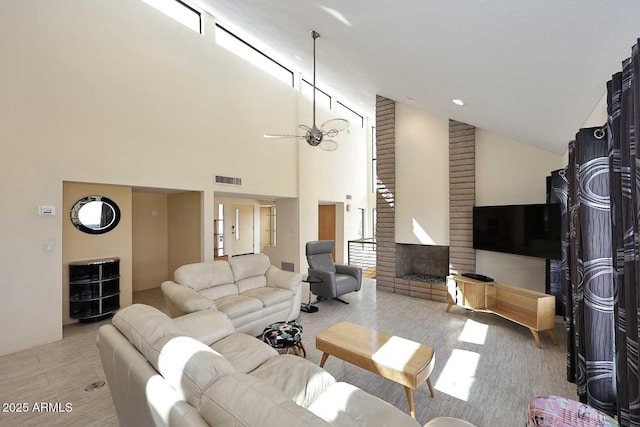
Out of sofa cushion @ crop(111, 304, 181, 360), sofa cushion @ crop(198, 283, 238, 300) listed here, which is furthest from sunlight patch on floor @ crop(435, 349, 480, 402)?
sofa cushion @ crop(198, 283, 238, 300)

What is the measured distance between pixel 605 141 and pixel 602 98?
19.7 inches

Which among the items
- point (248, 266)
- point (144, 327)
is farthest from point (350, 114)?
point (144, 327)

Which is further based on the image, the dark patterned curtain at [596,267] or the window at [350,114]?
the window at [350,114]

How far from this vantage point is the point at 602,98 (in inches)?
84.0

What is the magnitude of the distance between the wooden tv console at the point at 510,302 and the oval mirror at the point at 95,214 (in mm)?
5436

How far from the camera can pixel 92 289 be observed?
13.4 ft

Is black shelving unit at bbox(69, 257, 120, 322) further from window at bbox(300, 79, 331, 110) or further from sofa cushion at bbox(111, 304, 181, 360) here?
window at bbox(300, 79, 331, 110)

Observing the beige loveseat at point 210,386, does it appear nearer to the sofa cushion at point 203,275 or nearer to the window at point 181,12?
the sofa cushion at point 203,275

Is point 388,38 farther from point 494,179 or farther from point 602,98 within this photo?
point 494,179

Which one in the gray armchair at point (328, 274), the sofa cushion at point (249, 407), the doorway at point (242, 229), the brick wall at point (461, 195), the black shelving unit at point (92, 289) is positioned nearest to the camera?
the sofa cushion at point (249, 407)

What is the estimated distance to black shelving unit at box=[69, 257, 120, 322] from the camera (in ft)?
12.9

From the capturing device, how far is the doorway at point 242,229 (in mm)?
9820

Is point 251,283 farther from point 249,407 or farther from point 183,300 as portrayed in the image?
point 249,407

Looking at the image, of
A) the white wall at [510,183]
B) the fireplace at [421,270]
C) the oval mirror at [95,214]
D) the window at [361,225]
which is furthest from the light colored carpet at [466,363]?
the window at [361,225]
